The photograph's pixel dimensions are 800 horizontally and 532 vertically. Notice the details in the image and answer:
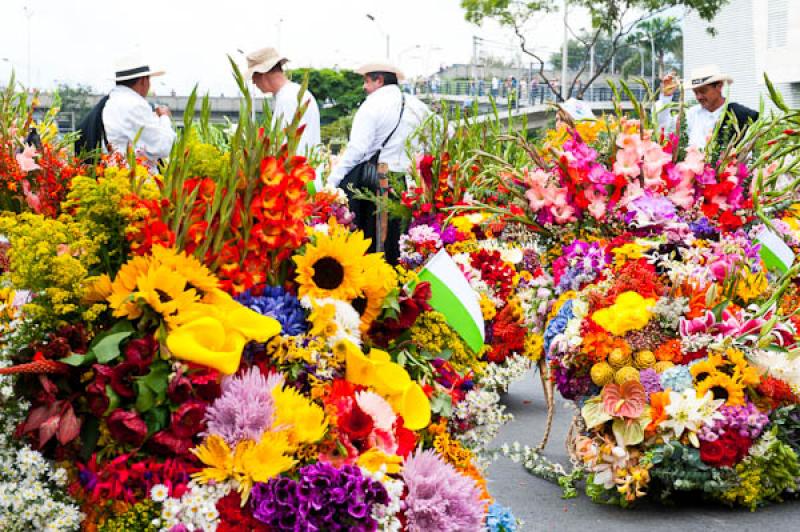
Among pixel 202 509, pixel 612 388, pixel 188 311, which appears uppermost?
pixel 188 311

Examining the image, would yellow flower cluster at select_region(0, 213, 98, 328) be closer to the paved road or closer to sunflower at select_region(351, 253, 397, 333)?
sunflower at select_region(351, 253, 397, 333)

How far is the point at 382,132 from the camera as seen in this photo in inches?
348

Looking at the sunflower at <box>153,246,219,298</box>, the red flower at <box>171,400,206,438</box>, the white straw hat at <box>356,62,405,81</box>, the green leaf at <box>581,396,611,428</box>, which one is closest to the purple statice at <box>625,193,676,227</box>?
the green leaf at <box>581,396,611,428</box>

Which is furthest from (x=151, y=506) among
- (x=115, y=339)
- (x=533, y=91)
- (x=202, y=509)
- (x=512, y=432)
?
(x=533, y=91)

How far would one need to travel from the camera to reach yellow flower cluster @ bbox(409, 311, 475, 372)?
3334mm

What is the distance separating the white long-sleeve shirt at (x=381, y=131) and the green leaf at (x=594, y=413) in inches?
165

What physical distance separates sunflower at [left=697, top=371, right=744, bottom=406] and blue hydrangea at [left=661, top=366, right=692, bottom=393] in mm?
60

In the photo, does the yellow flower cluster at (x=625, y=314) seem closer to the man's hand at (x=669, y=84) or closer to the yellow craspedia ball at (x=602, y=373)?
the yellow craspedia ball at (x=602, y=373)

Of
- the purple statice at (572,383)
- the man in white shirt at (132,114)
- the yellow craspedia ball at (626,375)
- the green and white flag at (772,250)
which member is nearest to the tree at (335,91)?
the man in white shirt at (132,114)

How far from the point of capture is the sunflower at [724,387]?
4664 millimetres

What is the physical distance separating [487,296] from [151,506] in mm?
4260

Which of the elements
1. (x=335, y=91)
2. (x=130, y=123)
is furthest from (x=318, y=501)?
(x=335, y=91)

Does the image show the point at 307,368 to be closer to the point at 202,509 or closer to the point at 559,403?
the point at 202,509

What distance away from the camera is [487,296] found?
6676 mm
